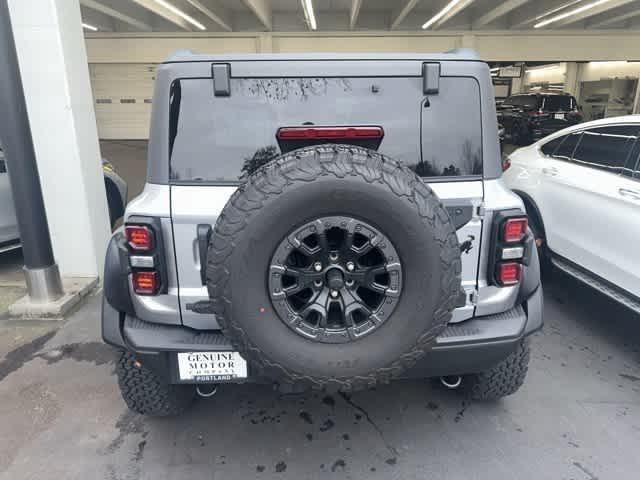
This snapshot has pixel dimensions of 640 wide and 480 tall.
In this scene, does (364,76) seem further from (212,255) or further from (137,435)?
(137,435)

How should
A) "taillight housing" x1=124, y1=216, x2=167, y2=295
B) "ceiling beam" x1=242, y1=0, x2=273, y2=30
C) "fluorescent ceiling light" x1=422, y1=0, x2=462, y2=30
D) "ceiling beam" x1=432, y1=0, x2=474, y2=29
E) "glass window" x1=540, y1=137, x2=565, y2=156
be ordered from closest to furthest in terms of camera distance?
"taillight housing" x1=124, y1=216, x2=167, y2=295 < "glass window" x1=540, y1=137, x2=565, y2=156 < "ceiling beam" x1=242, y1=0, x2=273, y2=30 < "ceiling beam" x1=432, y1=0, x2=474, y2=29 < "fluorescent ceiling light" x1=422, y1=0, x2=462, y2=30

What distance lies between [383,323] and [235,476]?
1.11 metres

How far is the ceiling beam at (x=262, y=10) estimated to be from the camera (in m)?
11.7

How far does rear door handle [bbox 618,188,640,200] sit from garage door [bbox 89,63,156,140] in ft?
54.2

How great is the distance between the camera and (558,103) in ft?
46.6

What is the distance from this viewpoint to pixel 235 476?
2117 mm

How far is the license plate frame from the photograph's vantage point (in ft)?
6.27

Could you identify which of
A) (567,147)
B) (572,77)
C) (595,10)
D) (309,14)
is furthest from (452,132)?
(572,77)

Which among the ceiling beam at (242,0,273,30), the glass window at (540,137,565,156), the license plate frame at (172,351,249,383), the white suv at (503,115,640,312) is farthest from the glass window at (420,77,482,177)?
the ceiling beam at (242,0,273,30)

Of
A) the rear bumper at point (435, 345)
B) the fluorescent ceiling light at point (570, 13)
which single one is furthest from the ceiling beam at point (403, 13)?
the rear bumper at point (435, 345)

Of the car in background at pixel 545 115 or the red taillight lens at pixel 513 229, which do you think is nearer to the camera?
the red taillight lens at pixel 513 229

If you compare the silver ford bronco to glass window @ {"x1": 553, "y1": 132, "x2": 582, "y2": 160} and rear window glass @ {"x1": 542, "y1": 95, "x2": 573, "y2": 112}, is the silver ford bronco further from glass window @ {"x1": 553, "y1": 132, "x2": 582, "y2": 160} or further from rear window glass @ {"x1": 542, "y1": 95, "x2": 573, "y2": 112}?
rear window glass @ {"x1": 542, "y1": 95, "x2": 573, "y2": 112}

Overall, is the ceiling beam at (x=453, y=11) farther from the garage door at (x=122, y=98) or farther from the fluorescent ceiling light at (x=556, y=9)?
the garage door at (x=122, y=98)

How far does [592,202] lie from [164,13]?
13018mm
